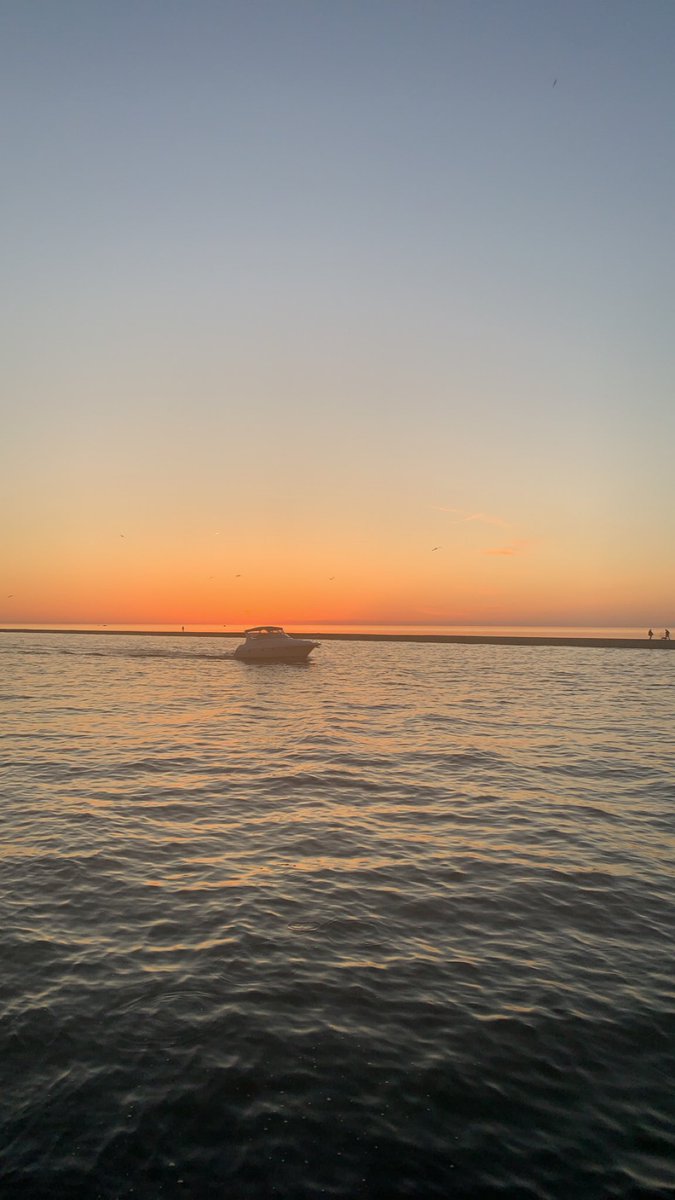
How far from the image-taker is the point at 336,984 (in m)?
8.23

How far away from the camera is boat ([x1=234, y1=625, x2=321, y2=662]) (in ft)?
245

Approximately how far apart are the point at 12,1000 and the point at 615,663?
88674 millimetres

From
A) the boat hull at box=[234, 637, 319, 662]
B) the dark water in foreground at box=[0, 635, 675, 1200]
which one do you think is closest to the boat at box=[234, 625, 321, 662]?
the boat hull at box=[234, 637, 319, 662]

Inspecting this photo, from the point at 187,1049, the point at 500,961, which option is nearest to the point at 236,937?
the point at 187,1049

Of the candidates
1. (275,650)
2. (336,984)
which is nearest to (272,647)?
(275,650)

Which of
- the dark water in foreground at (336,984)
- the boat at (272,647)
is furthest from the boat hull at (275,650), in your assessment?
the dark water in foreground at (336,984)

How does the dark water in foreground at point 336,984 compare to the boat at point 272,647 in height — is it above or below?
below

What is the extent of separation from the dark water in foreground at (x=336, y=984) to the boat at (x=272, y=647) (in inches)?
2117

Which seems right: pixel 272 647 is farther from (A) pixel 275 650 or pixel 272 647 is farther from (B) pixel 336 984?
(B) pixel 336 984

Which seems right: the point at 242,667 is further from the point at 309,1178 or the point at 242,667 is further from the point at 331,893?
the point at 309,1178

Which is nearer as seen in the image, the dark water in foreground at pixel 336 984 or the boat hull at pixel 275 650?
the dark water in foreground at pixel 336 984

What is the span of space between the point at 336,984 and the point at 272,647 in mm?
67309

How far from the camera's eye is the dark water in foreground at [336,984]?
5508 millimetres

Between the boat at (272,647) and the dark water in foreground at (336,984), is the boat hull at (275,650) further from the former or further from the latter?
the dark water in foreground at (336,984)
